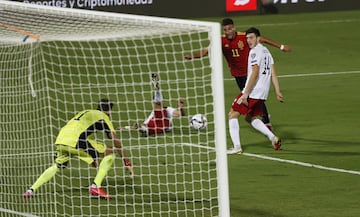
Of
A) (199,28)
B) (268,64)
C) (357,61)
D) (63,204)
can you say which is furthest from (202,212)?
(357,61)

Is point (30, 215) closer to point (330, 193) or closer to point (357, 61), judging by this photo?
point (330, 193)

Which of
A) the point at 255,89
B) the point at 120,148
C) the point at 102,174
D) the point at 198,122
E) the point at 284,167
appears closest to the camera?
the point at 120,148

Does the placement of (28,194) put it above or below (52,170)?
below

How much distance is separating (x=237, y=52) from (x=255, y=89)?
1.75 metres

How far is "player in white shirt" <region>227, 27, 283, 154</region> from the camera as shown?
59.0 feet

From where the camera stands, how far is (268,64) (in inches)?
720

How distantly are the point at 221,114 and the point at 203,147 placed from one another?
19.7 feet

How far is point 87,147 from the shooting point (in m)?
15.6

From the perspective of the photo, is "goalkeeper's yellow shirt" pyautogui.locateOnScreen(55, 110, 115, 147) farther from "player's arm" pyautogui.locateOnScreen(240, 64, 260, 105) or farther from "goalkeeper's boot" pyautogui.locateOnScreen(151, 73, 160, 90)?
"player's arm" pyautogui.locateOnScreen(240, 64, 260, 105)

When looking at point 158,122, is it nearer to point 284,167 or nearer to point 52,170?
point 284,167

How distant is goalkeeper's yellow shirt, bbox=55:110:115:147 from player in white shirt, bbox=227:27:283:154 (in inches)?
132

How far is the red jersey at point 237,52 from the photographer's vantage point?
774 inches

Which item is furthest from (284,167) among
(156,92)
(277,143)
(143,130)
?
(143,130)

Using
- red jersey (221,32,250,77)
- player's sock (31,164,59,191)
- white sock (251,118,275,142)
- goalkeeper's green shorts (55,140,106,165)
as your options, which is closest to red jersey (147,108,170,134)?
red jersey (221,32,250,77)
